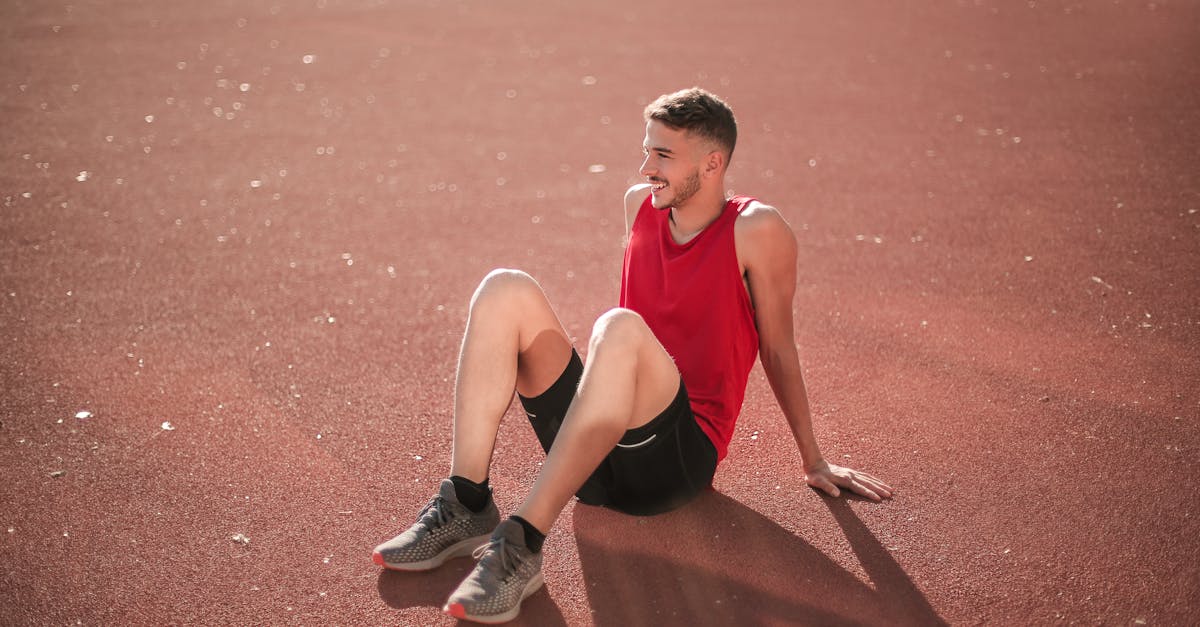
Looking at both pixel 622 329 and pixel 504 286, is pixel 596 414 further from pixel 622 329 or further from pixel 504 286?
pixel 504 286

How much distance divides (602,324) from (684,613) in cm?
90

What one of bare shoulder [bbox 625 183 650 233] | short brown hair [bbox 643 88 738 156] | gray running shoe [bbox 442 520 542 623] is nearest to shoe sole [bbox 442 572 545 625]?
gray running shoe [bbox 442 520 542 623]

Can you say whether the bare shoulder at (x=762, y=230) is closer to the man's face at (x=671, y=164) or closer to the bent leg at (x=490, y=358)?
the man's face at (x=671, y=164)

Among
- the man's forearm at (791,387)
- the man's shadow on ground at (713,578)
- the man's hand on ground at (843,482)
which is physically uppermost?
the man's forearm at (791,387)

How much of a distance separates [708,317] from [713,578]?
0.83 m

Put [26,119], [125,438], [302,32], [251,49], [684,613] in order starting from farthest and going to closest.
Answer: [302,32], [251,49], [26,119], [125,438], [684,613]

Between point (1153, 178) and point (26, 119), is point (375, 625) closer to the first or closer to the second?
point (1153, 178)

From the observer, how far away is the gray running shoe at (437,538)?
2.99 metres

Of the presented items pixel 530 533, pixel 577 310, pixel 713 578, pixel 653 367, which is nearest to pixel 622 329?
pixel 653 367

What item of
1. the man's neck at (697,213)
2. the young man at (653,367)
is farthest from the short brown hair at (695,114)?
the man's neck at (697,213)

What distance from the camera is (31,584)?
3.02 m

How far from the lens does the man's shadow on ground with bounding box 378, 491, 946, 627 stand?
113 inches

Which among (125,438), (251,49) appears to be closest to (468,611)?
(125,438)

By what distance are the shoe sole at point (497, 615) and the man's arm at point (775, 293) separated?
1021 millimetres
